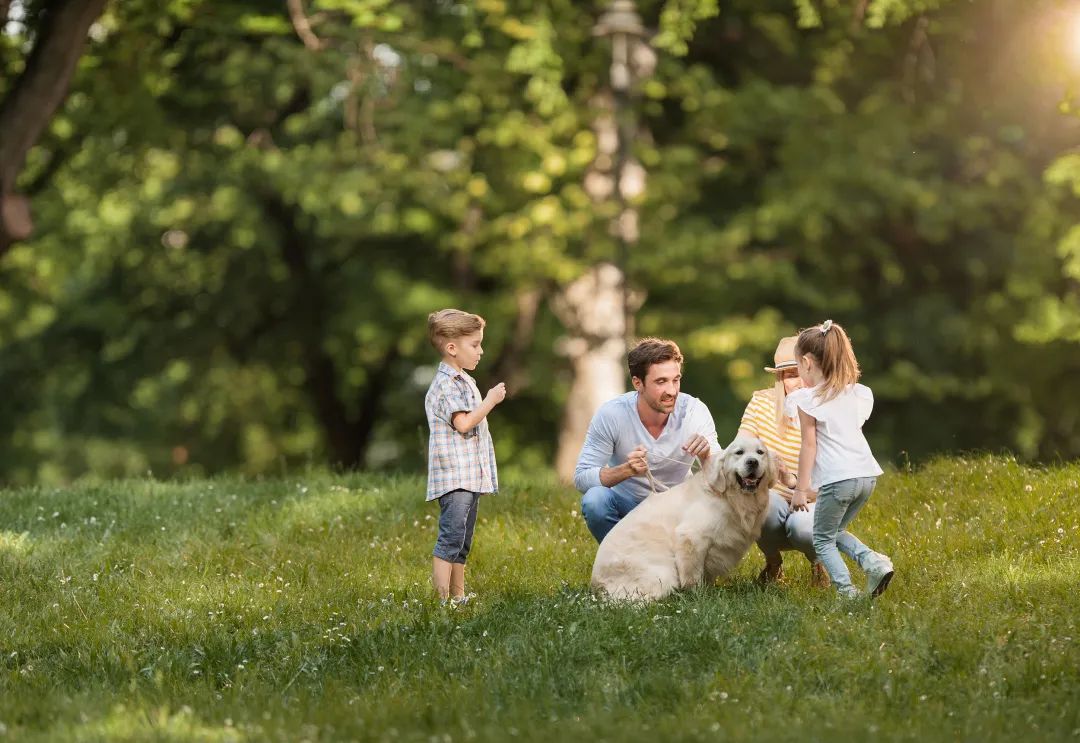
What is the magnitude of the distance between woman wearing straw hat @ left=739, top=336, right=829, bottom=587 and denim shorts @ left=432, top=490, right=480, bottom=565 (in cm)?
152

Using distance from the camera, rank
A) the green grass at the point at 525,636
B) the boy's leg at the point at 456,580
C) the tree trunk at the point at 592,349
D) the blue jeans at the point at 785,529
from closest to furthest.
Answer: the green grass at the point at 525,636 < the blue jeans at the point at 785,529 < the boy's leg at the point at 456,580 < the tree trunk at the point at 592,349

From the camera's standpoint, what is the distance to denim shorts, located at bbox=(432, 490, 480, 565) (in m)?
7.24

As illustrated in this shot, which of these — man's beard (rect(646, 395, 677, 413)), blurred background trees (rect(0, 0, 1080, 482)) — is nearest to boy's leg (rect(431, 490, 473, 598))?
man's beard (rect(646, 395, 677, 413))

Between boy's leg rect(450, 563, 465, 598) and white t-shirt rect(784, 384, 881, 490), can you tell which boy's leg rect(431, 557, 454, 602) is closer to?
boy's leg rect(450, 563, 465, 598)

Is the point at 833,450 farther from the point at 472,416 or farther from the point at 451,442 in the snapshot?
the point at 451,442

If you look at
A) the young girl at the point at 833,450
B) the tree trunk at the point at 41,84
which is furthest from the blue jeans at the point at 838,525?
the tree trunk at the point at 41,84

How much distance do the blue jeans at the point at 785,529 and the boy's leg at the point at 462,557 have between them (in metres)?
1.54

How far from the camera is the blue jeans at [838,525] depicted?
6.78 m

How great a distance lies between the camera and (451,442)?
7215mm

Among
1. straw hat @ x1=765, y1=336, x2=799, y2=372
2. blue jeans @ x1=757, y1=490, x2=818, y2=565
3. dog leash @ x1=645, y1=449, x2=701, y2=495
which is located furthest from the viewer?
straw hat @ x1=765, y1=336, x2=799, y2=372

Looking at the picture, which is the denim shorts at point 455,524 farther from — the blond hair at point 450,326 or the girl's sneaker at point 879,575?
the girl's sneaker at point 879,575

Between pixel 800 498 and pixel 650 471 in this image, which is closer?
pixel 800 498

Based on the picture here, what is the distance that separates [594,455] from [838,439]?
1.44 m

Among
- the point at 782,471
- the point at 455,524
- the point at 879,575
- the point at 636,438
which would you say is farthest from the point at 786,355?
the point at 455,524
